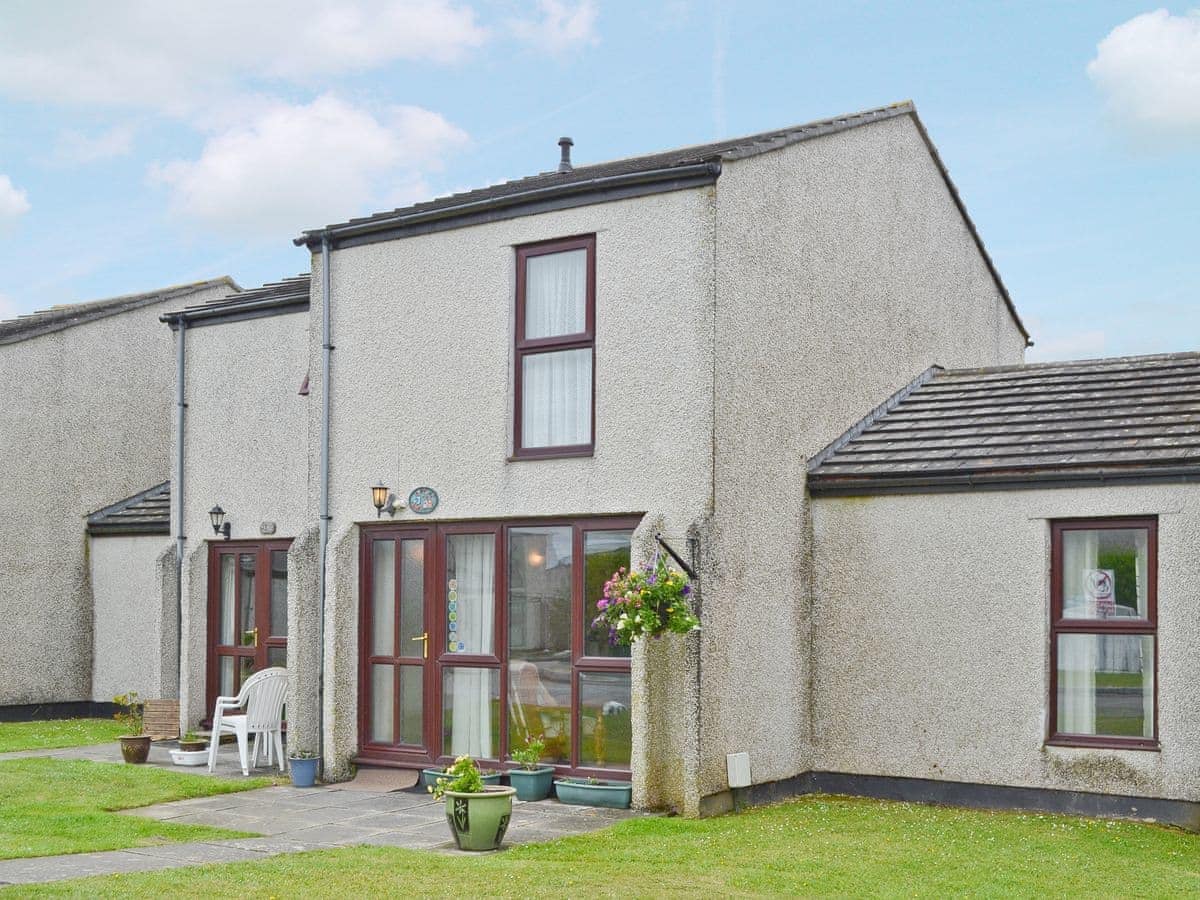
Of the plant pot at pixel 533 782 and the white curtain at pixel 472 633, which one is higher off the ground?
the white curtain at pixel 472 633

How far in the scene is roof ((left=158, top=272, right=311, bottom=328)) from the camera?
52.2 ft

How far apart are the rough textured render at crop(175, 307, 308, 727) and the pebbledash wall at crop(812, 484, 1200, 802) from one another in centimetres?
687

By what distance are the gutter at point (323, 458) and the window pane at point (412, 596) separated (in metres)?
0.83

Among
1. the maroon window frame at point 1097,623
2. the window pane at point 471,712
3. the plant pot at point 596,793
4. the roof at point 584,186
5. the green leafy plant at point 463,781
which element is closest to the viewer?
the green leafy plant at point 463,781

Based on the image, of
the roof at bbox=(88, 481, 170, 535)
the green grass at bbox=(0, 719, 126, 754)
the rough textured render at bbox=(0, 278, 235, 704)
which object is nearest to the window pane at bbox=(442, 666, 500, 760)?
the green grass at bbox=(0, 719, 126, 754)

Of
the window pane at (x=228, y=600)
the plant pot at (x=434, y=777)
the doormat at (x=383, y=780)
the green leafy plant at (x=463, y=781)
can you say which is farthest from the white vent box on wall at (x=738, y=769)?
the window pane at (x=228, y=600)

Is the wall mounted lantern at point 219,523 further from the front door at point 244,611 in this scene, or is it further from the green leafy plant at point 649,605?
the green leafy plant at point 649,605

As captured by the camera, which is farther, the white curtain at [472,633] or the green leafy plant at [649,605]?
the white curtain at [472,633]

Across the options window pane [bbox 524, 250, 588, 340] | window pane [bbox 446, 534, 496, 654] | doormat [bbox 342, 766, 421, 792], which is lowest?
doormat [bbox 342, 766, 421, 792]

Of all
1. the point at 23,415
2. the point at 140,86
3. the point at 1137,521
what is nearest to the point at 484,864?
the point at 1137,521

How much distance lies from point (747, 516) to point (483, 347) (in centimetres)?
305

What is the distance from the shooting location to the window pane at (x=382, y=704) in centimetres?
1302

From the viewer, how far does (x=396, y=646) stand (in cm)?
1302

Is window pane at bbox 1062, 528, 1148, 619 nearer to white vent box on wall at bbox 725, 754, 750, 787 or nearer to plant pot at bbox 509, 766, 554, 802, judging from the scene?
white vent box on wall at bbox 725, 754, 750, 787
